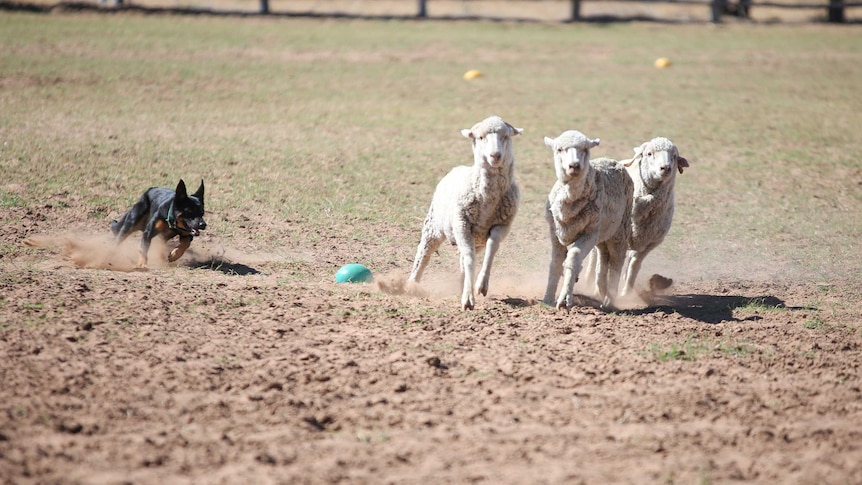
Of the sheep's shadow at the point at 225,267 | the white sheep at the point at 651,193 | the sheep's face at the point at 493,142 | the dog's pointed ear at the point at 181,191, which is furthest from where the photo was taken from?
the sheep's shadow at the point at 225,267

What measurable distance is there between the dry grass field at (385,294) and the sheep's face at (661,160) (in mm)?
1330

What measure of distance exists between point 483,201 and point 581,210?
0.90 meters

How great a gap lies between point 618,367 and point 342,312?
253 centimetres

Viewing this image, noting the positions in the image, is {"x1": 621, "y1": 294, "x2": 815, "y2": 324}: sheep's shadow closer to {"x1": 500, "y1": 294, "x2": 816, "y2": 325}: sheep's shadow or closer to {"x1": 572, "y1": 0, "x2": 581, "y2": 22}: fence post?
{"x1": 500, "y1": 294, "x2": 816, "y2": 325}: sheep's shadow

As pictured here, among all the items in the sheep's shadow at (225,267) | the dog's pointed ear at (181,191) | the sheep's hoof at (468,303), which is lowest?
the sheep's shadow at (225,267)

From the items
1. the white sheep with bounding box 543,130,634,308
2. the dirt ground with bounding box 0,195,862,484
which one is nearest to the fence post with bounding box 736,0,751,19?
the dirt ground with bounding box 0,195,862,484

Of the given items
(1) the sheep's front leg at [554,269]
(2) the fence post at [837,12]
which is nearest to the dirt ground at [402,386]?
(1) the sheep's front leg at [554,269]

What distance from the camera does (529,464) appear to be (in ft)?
18.8

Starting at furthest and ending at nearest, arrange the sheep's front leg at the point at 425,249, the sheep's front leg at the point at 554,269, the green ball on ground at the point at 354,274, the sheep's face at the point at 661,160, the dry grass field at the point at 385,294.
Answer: the green ball on ground at the point at 354,274 < the sheep's front leg at the point at 425,249 < the sheep's face at the point at 661,160 < the sheep's front leg at the point at 554,269 < the dry grass field at the point at 385,294

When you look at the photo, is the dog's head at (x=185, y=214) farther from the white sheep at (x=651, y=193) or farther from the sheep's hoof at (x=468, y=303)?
the white sheep at (x=651, y=193)

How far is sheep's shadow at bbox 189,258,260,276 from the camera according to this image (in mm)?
10109

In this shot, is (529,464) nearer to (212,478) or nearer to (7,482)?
(212,478)

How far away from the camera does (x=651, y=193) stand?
952cm

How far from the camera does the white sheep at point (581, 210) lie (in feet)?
28.4
